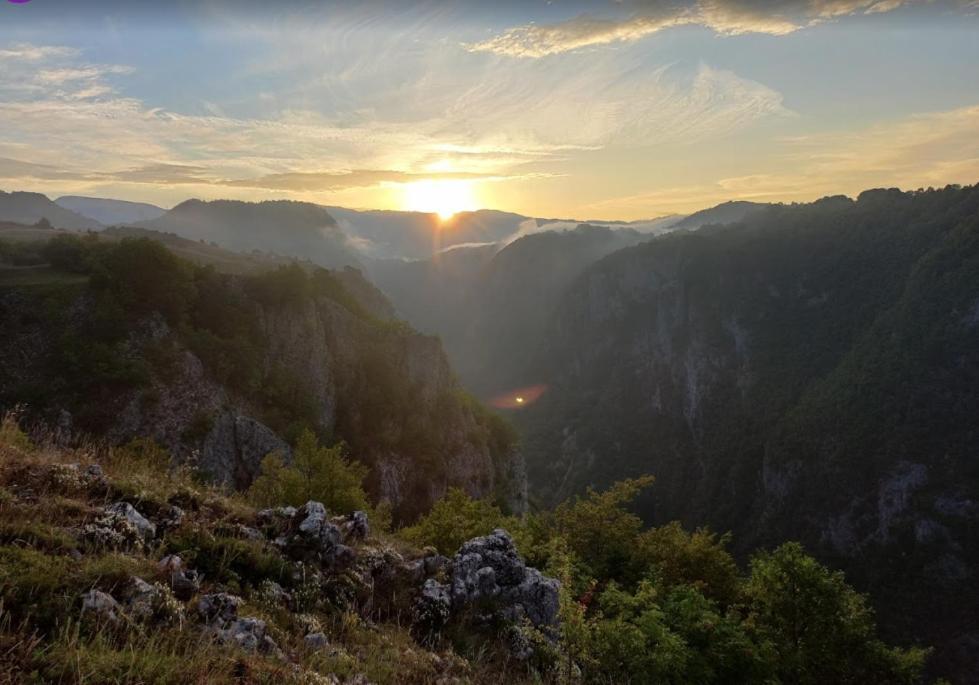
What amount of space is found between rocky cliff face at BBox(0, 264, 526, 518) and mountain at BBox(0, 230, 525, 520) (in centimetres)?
12

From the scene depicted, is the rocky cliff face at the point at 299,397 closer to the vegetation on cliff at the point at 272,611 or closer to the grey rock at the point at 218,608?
the vegetation on cliff at the point at 272,611

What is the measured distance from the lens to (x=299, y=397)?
5150 cm

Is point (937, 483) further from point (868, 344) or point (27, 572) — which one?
point (27, 572)

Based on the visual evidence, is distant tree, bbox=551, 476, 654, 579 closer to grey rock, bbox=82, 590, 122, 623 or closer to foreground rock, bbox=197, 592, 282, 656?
foreground rock, bbox=197, 592, 282, 656

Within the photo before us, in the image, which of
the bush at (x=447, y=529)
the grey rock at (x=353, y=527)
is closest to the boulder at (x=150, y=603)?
the grey rock at (x=353, y=527)

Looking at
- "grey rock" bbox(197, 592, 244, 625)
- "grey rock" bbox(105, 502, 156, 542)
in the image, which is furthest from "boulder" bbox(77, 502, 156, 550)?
"grey rock" bbox(197, 592, 244, 625)

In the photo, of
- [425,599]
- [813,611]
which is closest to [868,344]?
[813,611]

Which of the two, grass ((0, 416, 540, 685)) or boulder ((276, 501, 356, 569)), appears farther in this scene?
boulder ((276, 501, 356, 569))

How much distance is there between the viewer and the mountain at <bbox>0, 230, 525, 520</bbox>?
3703 cm

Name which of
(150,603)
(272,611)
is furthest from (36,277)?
(150,603)

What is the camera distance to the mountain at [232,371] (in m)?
37.0

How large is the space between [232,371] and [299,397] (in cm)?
730

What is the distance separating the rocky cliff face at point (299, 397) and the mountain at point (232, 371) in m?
0.12

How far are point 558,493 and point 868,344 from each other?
353 ft
